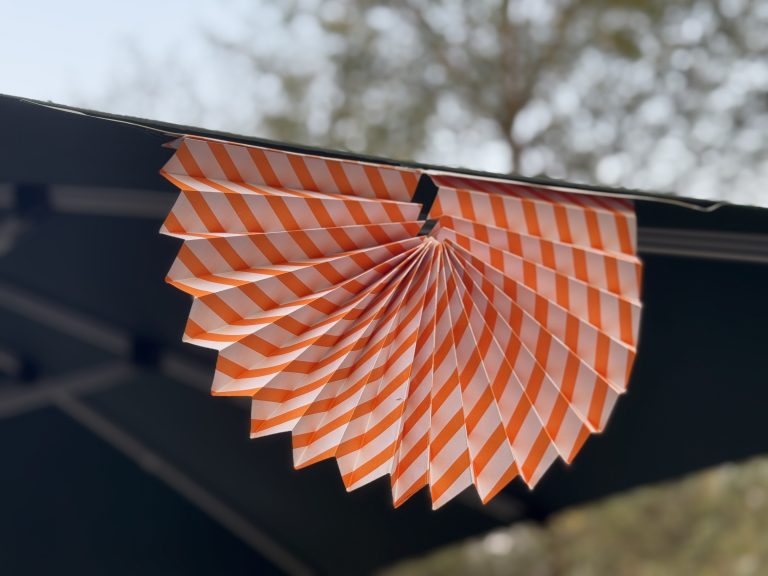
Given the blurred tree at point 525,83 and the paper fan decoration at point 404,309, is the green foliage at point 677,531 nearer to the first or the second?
the blurred tree at point 525,83

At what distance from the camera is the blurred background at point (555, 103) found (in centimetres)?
824

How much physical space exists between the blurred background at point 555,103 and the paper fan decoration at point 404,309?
704cm

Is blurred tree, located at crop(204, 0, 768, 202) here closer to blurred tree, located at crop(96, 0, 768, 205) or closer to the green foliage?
blurred tree, located at crop(96, 0, 768, 205)

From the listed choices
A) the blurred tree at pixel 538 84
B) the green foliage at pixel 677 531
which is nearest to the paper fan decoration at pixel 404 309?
the green foliage at pixel 677 531

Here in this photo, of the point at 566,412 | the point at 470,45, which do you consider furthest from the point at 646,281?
the point at 470,45

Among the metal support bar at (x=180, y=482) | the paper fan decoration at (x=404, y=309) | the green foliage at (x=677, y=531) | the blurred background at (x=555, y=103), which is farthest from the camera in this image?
the blurred background at (x=555, y=103)

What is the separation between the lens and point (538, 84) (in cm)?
873

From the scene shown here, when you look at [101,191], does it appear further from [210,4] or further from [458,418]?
[210,4]

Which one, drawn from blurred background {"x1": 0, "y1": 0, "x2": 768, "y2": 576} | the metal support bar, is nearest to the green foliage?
blurred background {"x1": 0, "y1": 0, "x2": 768, "y2": 576}

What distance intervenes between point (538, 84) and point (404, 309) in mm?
7906

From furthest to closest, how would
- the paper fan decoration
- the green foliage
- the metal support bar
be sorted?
1. the green foliage
2. the metal support bar
3. the paper fan decoration

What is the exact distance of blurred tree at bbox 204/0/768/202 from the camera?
27.1 feet

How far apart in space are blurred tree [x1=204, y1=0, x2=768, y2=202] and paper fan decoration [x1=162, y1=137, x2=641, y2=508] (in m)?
7.62

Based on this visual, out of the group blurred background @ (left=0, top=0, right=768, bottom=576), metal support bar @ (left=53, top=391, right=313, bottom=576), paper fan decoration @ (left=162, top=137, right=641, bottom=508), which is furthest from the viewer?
blurred background @ (left=0, top=0, right=768, bottom=576)
